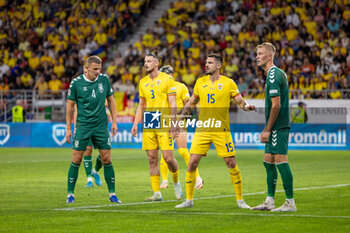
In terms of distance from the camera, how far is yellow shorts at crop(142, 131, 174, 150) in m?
11.3

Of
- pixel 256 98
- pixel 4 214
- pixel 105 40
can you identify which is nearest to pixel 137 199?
pixel 4 214

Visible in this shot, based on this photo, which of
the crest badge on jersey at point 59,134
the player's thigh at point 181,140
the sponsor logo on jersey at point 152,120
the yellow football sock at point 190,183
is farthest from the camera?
the crest badge on jersey at point 59,134

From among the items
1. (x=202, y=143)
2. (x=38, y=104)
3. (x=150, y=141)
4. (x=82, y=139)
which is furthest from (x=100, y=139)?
(x=38, y=104)

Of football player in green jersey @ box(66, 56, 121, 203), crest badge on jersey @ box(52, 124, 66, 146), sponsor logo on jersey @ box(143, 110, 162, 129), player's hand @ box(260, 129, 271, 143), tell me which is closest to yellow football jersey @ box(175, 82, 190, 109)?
sponsor logo on jersey @ box(143, 110, 162, 129)

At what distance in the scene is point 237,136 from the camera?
27.1 metres

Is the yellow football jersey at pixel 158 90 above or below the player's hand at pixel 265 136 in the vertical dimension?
above

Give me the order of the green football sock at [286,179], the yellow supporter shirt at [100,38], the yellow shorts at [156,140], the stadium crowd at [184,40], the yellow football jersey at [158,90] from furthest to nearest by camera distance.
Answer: the yellow supporter shirt at [100,38] < the stadium crowd at [184,40] < the yellow football jersey at [158,90] < the yellow shorts at [156,140] < the green football sock at [286,179]

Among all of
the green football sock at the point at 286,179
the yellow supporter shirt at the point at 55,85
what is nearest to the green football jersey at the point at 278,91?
the green football sock at the point at 286,179

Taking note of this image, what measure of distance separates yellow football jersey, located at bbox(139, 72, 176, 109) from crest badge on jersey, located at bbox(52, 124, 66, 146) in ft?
57.7

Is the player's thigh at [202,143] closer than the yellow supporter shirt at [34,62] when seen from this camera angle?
Yes

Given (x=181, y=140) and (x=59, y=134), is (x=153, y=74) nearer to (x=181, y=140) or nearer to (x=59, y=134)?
(x=181, y=140)

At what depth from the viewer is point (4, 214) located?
967cm

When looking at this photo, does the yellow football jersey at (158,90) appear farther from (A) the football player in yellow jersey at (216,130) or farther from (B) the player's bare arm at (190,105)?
(A) the football player in yellow jersey at (216,130)

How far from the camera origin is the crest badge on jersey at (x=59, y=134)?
28.7 meters
